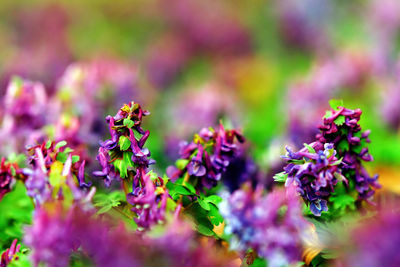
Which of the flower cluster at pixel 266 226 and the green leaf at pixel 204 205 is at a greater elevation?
the green leaf at pixel 204 205

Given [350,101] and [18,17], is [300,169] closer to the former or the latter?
[350,101]

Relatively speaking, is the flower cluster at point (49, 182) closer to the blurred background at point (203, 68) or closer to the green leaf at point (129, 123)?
the green leaf at point (129, 123)

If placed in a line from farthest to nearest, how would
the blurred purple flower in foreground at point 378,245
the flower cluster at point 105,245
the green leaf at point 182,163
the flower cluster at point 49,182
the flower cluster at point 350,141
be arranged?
the green leaf at point 182,163, the flower cluster at point 350,141, the flower cluster at point 49,182, the flower cluster at point 105,245, the blurred purple flower in foreground at point 378,245

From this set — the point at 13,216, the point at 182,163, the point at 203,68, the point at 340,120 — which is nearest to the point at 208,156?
the point at 182,163

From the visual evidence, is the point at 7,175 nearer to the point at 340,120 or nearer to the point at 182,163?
the point at 182,163

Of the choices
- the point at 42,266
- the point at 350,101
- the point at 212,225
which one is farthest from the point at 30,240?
the point at 350,101

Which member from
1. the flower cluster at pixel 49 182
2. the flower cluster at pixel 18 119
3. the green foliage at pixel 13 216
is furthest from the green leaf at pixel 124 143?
the flower cluster at pixel 18 119
